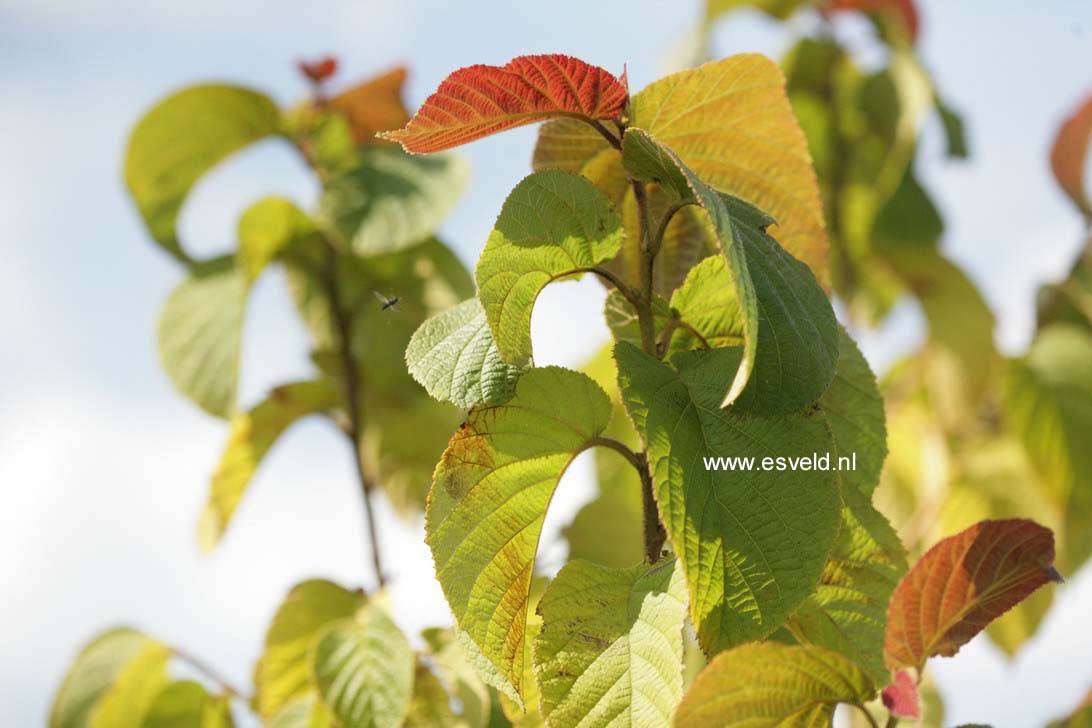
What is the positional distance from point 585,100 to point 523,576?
0.84 ft

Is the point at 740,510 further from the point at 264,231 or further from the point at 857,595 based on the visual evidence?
the point at 264,231

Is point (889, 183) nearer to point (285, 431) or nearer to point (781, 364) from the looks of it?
point (285, 431)

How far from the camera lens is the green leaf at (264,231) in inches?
52.2

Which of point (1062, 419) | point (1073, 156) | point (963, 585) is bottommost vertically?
point (1062, 419)

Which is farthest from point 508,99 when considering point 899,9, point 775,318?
point 899,9

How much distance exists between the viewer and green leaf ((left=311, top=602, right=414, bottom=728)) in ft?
3.06

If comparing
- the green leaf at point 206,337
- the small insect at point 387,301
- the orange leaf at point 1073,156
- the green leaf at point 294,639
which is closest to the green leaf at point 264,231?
the green leaf at point 206,337

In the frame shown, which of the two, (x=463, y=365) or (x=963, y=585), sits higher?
(x=463, y=365)

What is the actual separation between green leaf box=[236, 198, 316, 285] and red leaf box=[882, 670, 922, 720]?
96cm

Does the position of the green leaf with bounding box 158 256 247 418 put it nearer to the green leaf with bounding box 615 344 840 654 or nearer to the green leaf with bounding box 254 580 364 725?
the green leaf with bounding box 254 580 364 725

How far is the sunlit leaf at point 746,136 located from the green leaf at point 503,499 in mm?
187

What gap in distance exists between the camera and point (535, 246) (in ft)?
1.92

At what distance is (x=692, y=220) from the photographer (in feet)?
2.36

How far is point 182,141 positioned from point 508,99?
984mm
